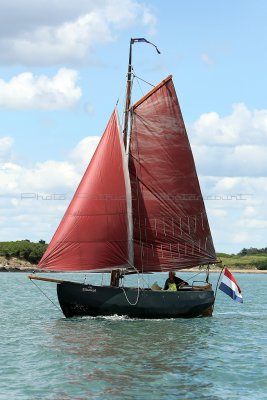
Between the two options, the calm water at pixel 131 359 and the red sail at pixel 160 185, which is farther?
the red sail at pixel 160 185

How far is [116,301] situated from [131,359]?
1183cm

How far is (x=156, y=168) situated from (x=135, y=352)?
14.2 metres

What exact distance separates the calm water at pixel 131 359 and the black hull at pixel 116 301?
1.77 ft

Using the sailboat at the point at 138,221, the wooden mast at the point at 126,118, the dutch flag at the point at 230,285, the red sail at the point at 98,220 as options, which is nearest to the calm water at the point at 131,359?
the sailboat at the point at 138,221

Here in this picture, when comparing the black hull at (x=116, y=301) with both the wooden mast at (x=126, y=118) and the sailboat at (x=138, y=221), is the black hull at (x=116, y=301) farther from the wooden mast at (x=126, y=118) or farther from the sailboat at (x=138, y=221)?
the wooden mast at (x=126, y=118)

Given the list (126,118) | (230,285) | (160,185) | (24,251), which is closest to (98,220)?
(160,185)

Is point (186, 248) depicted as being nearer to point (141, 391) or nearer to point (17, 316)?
point (17, 316)

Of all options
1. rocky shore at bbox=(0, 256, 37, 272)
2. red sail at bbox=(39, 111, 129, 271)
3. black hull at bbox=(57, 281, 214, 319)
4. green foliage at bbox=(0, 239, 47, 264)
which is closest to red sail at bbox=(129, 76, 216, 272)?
red sail at bbox=(39, 111, 129, 271)

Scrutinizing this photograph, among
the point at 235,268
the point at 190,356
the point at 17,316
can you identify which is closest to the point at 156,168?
the point at 17,316

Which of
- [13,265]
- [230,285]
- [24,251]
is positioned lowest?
[230,285]

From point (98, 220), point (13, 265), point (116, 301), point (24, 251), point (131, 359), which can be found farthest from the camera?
point (13, 265)

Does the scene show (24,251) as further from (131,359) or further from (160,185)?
(131,359)

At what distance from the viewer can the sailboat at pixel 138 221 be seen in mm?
37688

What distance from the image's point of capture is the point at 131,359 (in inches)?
1019
